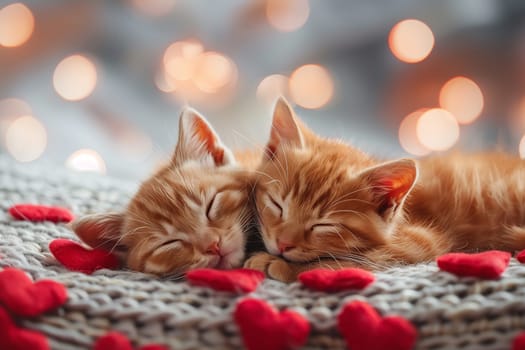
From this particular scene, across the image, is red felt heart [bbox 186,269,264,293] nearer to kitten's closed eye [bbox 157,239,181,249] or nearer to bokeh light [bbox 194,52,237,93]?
kitten's closed eye [bbox 157,239,181,249]

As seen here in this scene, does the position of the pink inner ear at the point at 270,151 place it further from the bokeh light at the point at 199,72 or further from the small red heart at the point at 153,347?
the bokeh light at the point at 199,72

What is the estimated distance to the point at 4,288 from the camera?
3.02 ft

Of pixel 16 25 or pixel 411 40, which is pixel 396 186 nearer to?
pixel 411 40

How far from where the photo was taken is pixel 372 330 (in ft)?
2.74

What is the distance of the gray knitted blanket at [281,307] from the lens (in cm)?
86

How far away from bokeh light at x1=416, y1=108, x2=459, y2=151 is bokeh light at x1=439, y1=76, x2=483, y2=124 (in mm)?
31

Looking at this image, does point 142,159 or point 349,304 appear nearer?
point 349,304

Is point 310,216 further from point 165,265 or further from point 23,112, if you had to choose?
point 23,112

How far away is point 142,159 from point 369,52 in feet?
3.19

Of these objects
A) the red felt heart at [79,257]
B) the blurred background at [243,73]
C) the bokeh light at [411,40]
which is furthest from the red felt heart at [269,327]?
the bokeh light at [411,40]

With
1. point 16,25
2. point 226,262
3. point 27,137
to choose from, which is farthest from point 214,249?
point 16,25

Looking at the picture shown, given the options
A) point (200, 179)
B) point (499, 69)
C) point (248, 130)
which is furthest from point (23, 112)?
point (499, 69)

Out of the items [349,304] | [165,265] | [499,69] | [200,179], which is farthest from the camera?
[499,69]

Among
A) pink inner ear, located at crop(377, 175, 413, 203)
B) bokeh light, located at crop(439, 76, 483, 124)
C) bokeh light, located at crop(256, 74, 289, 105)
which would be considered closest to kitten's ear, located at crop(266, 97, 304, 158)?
pink inner ear, located at crop(377, 175, 413, 203)
